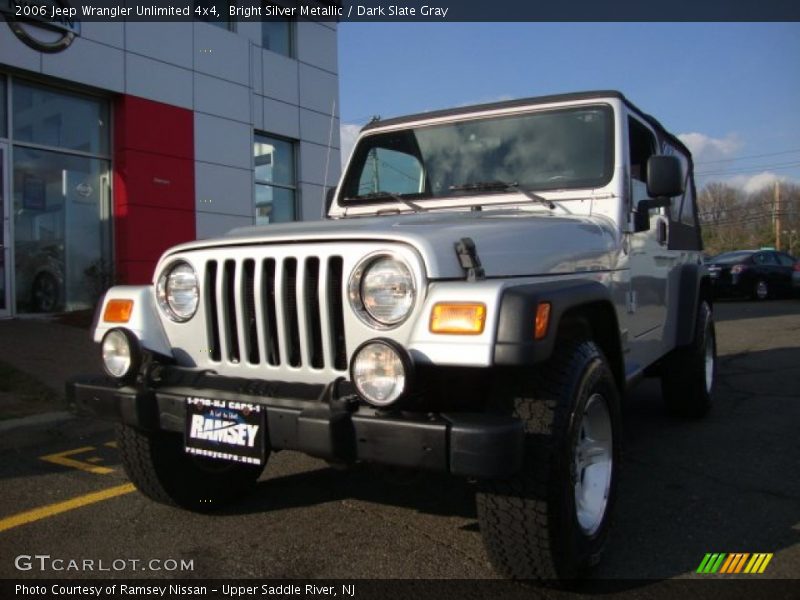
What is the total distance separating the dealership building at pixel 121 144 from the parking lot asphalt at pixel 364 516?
515cm

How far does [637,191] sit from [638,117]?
500 mm

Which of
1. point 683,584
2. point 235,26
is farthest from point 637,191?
point 235,26

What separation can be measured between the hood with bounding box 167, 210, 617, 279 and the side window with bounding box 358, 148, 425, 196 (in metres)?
0.84

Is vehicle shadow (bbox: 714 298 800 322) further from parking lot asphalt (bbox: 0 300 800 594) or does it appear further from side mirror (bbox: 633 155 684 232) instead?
side mirror (bbox: 633 155 684 232)

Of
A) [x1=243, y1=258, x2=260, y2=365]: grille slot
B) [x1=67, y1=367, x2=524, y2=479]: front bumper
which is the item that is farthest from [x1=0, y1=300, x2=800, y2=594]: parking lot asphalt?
[x1=243, y1=258, x2=260, y2=365]: grille slot

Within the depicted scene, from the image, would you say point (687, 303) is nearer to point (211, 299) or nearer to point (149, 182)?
point (211, 299)

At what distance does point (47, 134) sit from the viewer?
30.8 ft

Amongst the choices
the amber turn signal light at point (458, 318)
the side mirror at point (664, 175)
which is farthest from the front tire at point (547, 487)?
the side mirror at point (664, 175)

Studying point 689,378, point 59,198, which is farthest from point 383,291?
point 59,198

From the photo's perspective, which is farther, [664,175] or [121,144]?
[121,144]

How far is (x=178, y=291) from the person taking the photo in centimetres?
290

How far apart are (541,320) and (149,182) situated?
908 cm

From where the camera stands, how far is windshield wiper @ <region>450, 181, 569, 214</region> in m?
3.55

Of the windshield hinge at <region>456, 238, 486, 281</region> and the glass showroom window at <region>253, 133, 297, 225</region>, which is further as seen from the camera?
the glass showroom window at <region>253, 133, 297, 225</region>
